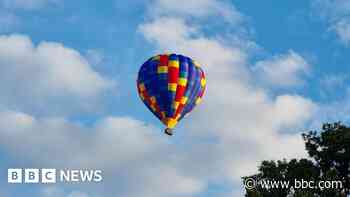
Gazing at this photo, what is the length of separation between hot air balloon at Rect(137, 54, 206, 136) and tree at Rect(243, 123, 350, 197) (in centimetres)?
795

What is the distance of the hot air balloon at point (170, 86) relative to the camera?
2373 inches

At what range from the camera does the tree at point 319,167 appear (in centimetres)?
5916

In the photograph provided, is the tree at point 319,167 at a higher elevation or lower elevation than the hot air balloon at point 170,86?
lower

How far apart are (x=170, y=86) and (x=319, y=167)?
1416 cm

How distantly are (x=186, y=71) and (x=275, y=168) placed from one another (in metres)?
11.1

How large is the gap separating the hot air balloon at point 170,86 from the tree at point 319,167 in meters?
7.95

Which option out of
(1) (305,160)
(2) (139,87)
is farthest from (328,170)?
(2) (139,87)

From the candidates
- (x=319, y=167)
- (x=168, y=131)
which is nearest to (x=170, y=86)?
(x=168, y=131)

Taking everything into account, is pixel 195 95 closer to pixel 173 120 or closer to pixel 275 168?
pixel 173 120

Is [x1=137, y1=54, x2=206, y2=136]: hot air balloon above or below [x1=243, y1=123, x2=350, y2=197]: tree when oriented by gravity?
above

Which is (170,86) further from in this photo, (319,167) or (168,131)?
(319,167)

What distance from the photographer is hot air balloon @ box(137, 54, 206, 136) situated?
6028 cm

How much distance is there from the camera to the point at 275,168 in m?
61.0

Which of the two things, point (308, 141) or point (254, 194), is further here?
point (308, 141)
